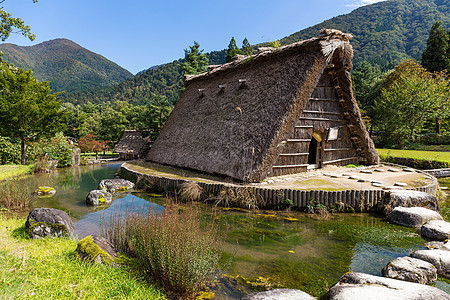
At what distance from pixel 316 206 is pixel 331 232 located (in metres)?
1.36

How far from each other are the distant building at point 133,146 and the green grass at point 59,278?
20.0 metres

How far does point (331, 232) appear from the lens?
237 inches

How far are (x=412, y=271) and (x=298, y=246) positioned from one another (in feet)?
6.61

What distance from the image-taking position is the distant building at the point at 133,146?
78.1 feet

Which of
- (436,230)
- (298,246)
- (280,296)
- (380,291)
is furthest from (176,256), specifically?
(436,230)

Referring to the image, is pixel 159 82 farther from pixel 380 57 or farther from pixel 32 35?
pixel 32 35

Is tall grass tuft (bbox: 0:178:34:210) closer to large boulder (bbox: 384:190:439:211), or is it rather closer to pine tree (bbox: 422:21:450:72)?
large boulder (bbox: 384:190:439:211)

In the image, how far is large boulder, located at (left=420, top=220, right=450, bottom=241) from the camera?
5.43 meters

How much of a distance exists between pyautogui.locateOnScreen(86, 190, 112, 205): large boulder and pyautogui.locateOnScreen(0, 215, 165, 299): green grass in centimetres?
457

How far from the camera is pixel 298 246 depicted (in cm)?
530

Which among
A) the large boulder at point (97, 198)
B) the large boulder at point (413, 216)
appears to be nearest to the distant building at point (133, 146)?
the large boulder at point (97, 198)

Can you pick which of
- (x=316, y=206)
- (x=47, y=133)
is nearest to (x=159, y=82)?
(x=47, y=133)

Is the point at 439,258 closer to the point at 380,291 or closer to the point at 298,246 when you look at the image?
the point at 380,291

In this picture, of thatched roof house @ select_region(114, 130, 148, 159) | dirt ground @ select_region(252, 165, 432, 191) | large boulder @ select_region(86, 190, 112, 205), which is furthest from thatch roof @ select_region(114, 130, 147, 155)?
dirt ground @ select_region(252, 165, 432, 191)
